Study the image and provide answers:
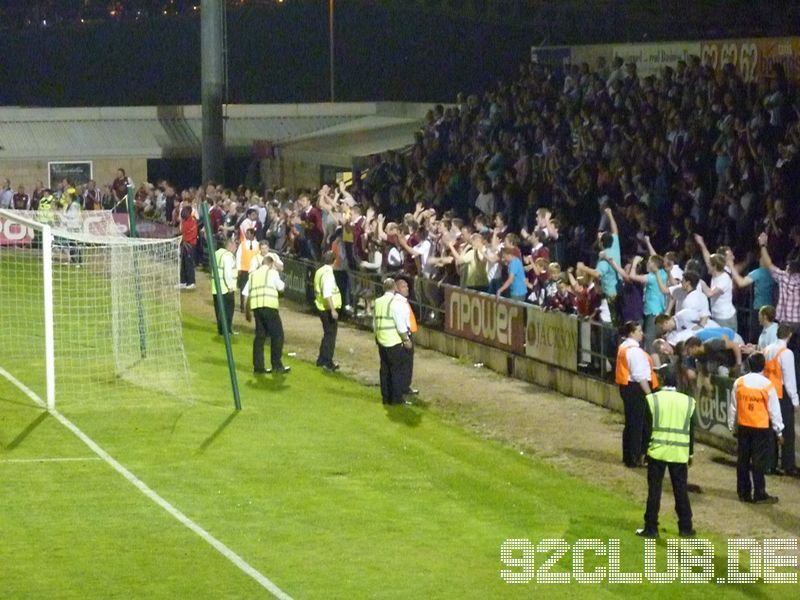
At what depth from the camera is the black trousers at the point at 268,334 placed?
867 inches

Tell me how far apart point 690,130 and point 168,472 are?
12.0 meters

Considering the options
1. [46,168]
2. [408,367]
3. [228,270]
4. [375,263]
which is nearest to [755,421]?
[408,367]

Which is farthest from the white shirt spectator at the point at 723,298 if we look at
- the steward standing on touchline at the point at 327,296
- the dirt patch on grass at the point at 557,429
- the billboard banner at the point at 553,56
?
the billboard banner at the point at 553,56

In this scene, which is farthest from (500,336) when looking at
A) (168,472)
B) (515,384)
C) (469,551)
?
(469,551)

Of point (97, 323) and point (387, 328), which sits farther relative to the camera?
point (97, 323)

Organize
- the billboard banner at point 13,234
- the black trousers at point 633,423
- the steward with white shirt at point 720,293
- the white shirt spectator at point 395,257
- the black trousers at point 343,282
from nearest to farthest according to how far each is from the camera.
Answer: the black trousers at point 633,423 → the steward with white shirt at point 720,293 → the white shirt spectator at point 395,257 → the black trousers at point 343,282 → the billboard banner at point 13,234

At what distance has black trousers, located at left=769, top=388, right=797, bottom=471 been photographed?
16266mm

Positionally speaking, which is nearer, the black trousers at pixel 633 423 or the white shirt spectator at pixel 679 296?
the black trousers at pixel 633 423

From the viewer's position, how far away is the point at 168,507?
15.5 m

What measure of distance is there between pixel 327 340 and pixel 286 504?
743 cm

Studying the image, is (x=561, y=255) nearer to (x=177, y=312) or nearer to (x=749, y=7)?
(x=177, y=312)

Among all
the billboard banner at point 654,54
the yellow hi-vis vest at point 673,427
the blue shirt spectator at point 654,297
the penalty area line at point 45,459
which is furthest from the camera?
the billboard banner at point 654,54

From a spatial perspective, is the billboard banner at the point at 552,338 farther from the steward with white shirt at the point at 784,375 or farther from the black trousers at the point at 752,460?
the black trousers at the point at 752,460

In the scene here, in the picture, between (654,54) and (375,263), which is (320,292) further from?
Answer: (654,54)
